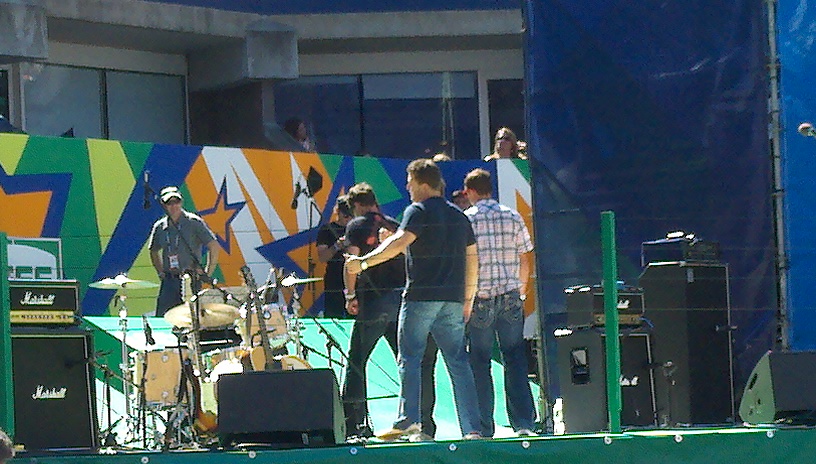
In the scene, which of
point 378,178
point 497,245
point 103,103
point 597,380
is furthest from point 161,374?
point 103,103

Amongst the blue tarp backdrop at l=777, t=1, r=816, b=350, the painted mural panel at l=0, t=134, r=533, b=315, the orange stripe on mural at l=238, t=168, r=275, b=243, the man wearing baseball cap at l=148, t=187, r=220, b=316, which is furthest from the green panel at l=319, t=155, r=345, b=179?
the blue tarp backdrop at l=777, t=1, r=816, b=350

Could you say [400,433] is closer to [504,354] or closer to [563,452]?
[504,354]

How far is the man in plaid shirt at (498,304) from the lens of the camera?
31.6 ft

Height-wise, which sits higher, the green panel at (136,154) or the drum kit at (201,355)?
the green panel at (136,154)

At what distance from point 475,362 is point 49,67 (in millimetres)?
12443

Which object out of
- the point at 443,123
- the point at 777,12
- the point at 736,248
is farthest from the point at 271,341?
the point at 443,123

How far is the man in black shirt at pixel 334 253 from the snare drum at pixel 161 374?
3.65 ft

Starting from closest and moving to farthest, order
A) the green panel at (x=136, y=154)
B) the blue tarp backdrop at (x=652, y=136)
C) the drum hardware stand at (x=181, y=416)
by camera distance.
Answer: the drum hardware stand at (x=181, y=416) < the blue tarp backdrop at (x=652, y=136) < the green panel at (x=136, y=154)

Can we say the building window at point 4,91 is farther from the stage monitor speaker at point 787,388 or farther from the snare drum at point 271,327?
the stage monitor speaker at point 787,388

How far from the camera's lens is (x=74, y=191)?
13.7 meters

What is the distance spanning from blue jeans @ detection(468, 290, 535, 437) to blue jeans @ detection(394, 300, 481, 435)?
1.17 ft

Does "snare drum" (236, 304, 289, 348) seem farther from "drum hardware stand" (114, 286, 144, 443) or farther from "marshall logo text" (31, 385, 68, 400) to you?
"marshall logo text" (31, 385, 68, 400)

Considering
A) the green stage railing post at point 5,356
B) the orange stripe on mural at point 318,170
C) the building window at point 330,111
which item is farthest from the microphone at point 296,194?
the green stage railing post at point 5,356

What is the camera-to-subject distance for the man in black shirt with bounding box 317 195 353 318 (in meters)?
11.2
